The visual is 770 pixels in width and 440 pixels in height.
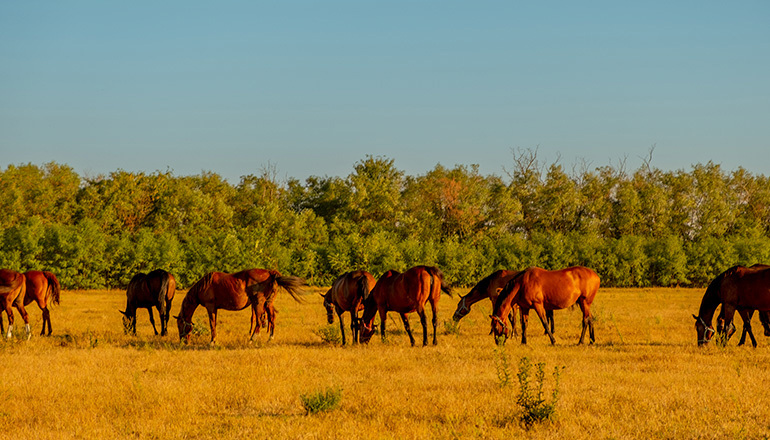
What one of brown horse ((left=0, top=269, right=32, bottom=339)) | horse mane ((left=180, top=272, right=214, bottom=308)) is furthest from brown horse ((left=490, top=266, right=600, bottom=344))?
brown horse ((left=0, top=269, right=32, bottom=339))

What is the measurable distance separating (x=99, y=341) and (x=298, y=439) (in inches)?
418

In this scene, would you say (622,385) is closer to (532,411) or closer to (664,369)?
(664,369)

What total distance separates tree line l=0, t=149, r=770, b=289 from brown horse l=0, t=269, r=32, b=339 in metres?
27.4

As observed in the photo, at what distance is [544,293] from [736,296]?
420 centimetres

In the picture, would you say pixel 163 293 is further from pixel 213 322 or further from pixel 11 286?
pixel 11 286

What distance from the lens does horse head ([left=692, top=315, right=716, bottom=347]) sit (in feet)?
49.9

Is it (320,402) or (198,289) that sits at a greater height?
(198,289)

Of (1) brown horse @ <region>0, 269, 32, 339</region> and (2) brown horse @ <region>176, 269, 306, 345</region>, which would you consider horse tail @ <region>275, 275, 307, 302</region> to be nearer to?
(2) brown horse @ <region>176, 269, 306, 345</region>

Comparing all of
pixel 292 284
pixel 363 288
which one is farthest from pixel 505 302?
pixel 292 284

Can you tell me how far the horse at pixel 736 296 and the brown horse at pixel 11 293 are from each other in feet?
54.1

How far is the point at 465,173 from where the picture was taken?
73.2 meters

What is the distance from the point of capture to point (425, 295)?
52.2 ft

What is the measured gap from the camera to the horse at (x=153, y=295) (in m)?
18.6

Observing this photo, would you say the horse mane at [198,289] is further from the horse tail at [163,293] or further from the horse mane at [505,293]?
the horse mane at [505,293]
